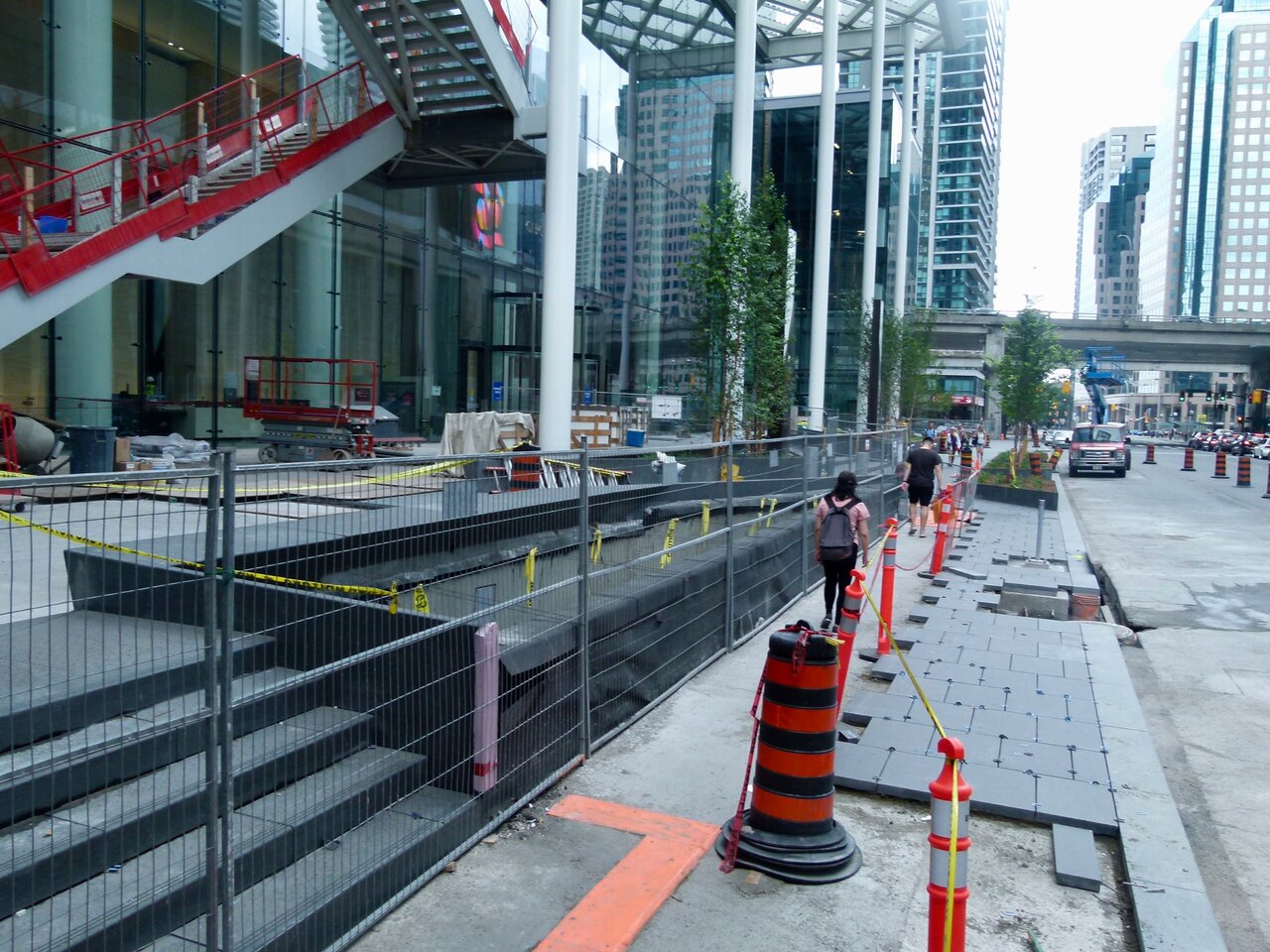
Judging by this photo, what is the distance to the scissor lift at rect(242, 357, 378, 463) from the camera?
62.4ft

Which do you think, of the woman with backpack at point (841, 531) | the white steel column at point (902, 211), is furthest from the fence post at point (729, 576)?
the white steel column at point (902, 211)

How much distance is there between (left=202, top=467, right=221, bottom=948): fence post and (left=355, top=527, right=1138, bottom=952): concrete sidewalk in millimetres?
941

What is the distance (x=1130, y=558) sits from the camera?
17312 mm

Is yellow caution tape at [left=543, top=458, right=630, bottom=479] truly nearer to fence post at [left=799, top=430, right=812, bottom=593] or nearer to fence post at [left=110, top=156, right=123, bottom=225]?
fence post at [left=799, top=430, right=812, bottom=593]

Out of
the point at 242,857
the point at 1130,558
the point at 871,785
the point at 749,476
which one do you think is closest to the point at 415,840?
the point at 242,857

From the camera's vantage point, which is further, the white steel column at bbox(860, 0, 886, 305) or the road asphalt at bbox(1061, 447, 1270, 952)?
the white steel column at bbox(860, 0, 886, 305)

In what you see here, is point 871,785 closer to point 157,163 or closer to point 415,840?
point 415,840

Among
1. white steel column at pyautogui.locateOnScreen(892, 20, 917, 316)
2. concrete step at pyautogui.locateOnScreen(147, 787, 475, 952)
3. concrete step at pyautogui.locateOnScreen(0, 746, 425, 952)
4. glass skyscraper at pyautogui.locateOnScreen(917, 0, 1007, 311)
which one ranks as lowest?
concrete step at pyautogui.locateOnScreen(147, 787, 475, 952)

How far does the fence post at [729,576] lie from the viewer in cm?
920

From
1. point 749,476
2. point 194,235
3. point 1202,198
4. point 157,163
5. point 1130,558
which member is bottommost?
point 1130,558

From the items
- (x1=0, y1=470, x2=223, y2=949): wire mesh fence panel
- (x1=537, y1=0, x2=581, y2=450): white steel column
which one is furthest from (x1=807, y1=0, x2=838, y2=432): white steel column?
(x1=0, y1=470, x2=223, y2=949): wire mesh fence panel

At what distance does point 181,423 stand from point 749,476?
14.5 meters

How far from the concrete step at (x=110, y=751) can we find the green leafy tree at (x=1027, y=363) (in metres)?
42.2

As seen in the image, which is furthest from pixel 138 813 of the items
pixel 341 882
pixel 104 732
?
pixel 341 882
